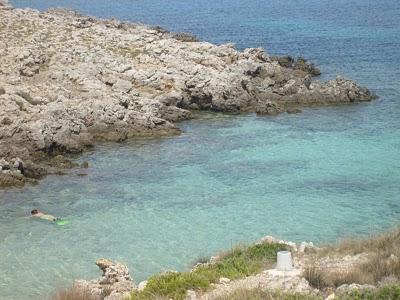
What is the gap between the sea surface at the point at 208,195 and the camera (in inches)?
802

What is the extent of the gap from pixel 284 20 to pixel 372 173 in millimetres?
71540

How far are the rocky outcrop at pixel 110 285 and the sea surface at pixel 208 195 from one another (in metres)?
2.95

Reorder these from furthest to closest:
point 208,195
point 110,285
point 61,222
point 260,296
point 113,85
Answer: point 113,85 → point 208,195 → point 61,222 → point 110,285 → point 260,296

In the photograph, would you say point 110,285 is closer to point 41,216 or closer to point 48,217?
point 48,217

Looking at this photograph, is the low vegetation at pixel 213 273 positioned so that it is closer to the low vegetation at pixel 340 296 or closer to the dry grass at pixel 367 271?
the dry grass at pixel 367 271

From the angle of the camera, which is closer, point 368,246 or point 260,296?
point 260,296

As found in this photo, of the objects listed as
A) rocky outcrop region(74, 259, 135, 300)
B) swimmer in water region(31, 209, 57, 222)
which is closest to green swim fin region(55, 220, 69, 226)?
swimmer in water region(31, 209, 57, 222)

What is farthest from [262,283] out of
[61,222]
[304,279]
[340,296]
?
[61,222]

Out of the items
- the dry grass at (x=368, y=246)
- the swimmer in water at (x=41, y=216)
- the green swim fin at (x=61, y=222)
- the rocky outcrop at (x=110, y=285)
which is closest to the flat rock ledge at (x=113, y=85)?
the swimmer in water at (x=41, y=216)

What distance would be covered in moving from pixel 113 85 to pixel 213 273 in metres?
27.9

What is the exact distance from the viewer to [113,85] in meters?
40.0

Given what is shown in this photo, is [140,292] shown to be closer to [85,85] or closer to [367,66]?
[85,85]

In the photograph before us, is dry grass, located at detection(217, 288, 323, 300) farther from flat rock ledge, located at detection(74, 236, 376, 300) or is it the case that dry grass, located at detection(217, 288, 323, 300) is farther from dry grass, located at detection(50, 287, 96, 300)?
dry grass, located at detection(50, 287, 96, 300)

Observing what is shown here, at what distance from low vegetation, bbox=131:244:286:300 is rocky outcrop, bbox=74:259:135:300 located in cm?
106
